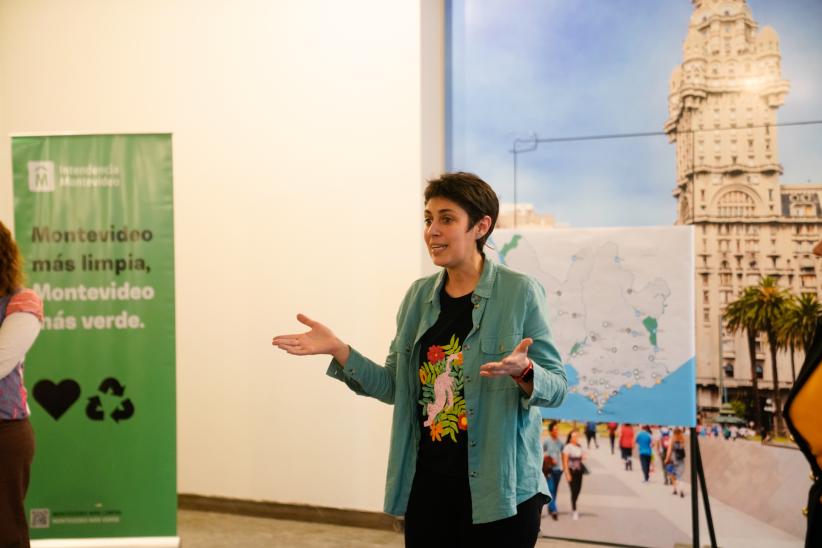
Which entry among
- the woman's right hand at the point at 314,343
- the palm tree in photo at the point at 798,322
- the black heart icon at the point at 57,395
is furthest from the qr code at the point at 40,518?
the palm tree in photo at the point at 798,322

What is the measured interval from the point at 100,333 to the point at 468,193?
2383mm

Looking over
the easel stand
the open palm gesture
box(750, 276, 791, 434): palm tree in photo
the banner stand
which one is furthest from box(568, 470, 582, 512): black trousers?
the open palm gesture

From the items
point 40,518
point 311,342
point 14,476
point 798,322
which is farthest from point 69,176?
point 798,322

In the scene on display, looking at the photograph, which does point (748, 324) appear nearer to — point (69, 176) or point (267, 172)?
point (267, 172)

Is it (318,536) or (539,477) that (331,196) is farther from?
(539,477)

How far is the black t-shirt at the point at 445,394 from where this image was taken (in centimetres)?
194

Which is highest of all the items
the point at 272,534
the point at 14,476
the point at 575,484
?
the point at 14,476

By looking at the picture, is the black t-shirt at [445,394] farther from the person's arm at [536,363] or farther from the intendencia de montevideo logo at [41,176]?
the intendencia de montevideo logo at [41,176]

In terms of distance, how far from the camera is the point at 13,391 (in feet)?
9.13

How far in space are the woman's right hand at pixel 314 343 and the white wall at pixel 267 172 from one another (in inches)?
86.1

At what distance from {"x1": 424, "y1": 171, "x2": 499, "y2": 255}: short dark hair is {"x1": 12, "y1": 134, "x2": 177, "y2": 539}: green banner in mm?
2054

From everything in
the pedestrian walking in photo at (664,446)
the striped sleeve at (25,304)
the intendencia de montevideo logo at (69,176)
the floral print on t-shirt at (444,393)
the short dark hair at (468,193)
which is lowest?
the pedestrian walking in photo at (664,446)

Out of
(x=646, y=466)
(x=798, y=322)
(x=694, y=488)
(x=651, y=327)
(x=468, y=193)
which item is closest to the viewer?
(x=468, y=193)

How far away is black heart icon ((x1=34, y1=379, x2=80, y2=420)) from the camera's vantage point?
3.60 metres
